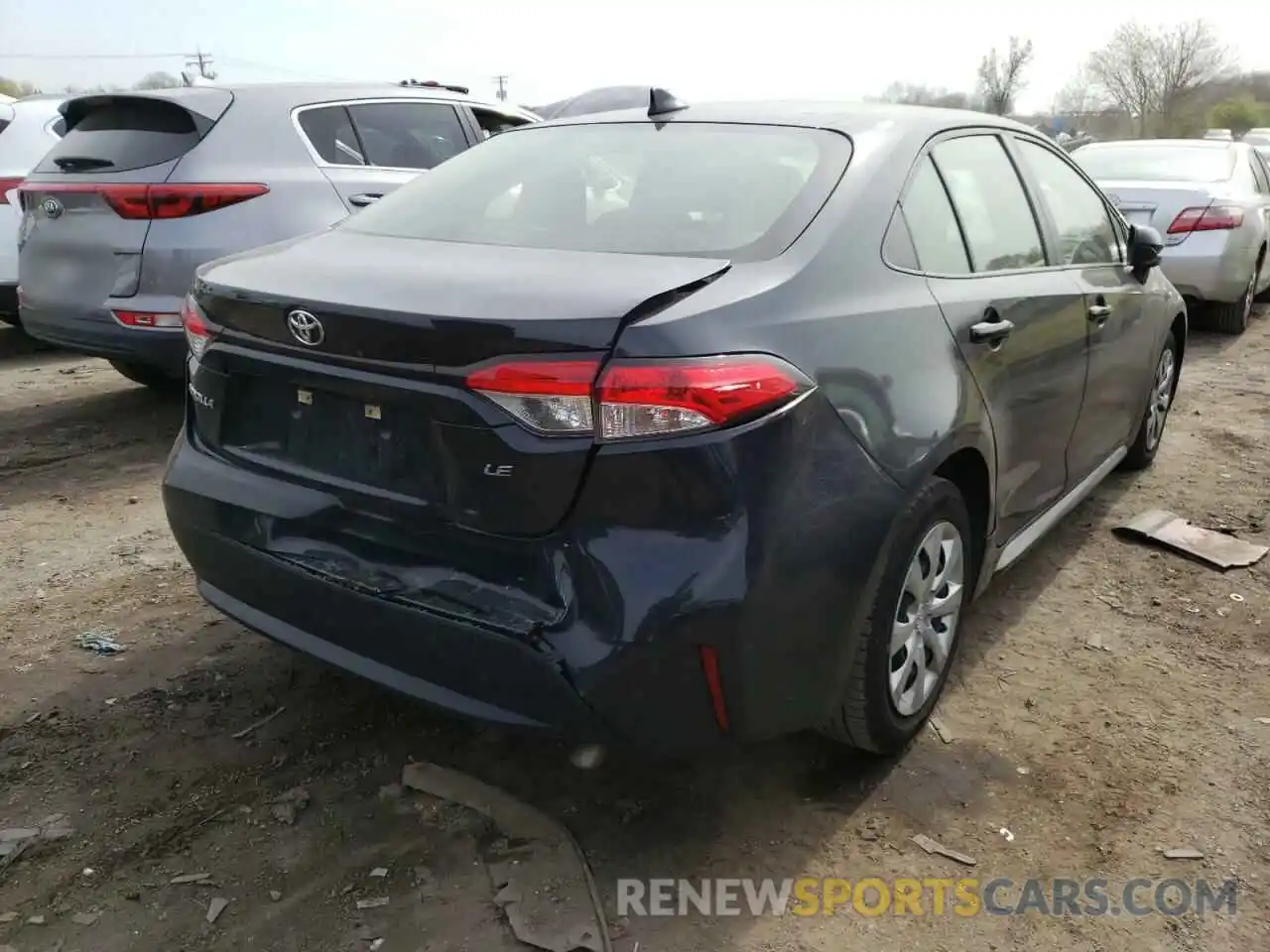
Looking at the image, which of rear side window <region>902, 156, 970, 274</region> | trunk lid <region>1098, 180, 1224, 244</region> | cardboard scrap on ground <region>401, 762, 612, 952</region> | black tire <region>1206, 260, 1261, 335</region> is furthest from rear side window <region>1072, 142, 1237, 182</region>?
cardboard scrap on ground <region>401, 762, 612, 952</region>

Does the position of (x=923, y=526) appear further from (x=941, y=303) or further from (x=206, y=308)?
(x=206, y=308)

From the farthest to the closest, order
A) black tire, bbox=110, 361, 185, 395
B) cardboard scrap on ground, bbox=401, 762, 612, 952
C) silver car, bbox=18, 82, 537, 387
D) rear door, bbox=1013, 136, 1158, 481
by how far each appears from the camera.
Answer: black tire, bbox=110, 361, 185, 395 → silver car, bbox=18, 82, 537, 387 → rear door, bbox=1013, 136, 1158, 481 → cardboard scrap on ground, bbox=401, 762, 612, 952

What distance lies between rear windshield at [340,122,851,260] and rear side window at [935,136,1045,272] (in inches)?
18.3

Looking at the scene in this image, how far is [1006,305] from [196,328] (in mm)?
2078

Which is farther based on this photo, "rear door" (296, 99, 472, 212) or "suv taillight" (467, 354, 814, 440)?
"rear door" (296, 99, 472, 212)

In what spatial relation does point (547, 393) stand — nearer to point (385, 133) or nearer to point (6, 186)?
point (385, 133)

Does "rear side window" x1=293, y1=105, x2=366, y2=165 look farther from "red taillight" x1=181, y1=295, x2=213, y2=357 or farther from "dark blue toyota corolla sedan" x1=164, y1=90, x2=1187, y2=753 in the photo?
"red taillight" x1=181, y1=295, x2=213, y2=357

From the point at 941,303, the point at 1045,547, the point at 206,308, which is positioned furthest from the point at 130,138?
the point at 1045,547

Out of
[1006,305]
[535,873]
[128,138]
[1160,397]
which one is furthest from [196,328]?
[1160,397]

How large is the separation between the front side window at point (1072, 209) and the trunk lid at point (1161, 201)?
4181 millimetres

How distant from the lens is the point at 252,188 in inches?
191

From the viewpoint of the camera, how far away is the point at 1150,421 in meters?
4.74

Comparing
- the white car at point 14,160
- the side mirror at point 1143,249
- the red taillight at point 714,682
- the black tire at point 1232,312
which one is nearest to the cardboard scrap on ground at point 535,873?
the red taillight at point 714,682

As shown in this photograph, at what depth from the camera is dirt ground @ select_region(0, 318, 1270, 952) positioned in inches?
85.2
